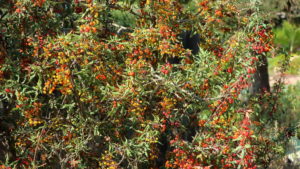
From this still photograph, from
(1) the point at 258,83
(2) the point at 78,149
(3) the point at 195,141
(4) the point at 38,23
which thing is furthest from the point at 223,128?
(1) the point at 258,83

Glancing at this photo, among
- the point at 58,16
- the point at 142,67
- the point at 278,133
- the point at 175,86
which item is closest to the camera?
the point at 175,86

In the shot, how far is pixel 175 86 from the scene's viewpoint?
3.43 meters

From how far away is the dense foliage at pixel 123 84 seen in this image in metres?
3.46

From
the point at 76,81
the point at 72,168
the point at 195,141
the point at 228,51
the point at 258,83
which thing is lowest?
the point at 258,83

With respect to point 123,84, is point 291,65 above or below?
below

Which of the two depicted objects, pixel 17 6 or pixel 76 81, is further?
pixel 17 6

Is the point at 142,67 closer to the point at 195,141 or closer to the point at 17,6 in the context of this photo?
the point at 195,141

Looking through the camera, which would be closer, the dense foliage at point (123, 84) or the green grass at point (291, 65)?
the dense foliage at point (123, 84)

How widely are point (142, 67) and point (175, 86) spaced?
1.45ft

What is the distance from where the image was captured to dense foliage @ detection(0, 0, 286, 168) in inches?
136

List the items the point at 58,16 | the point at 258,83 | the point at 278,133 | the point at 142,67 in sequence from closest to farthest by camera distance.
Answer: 1. the point at 142,67
2. the point at 58,16
3. the point at 278,133
4. the point at 258,83

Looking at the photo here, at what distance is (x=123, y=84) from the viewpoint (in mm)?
3566

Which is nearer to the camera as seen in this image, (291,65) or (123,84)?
(123,84)

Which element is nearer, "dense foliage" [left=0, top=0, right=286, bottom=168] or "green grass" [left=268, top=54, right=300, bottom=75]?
"dense foliage" [left=0, top=0, right=286, bottom=168]
